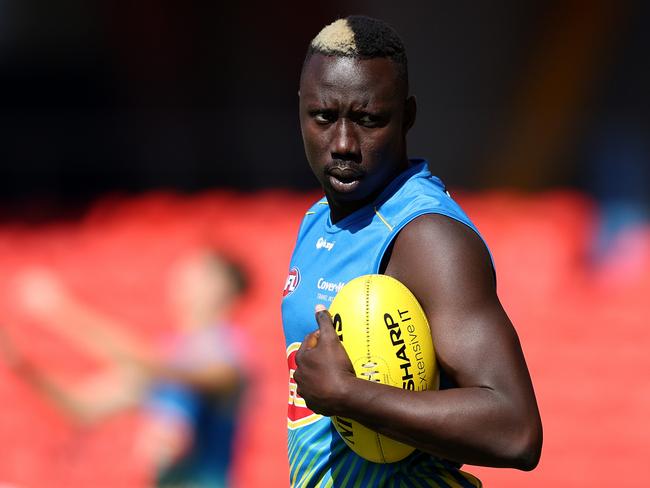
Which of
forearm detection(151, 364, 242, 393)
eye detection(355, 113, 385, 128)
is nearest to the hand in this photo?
eye detection(355, 113, 385, 128)

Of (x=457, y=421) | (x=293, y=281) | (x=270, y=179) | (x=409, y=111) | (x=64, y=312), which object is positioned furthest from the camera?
(x=270, y=179)

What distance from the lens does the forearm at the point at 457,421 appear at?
1817mm

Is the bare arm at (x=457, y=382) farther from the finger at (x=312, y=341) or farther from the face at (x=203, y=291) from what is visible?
the face at (x=203, y=291)

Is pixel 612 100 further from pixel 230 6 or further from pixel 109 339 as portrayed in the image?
pixel 109 339

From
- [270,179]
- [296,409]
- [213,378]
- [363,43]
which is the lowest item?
[213,378]

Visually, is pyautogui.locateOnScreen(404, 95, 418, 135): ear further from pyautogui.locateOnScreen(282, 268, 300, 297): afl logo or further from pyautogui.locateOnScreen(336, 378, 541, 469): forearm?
pyautogui.locateOnScreen(336, 378, 541, 469): forearm

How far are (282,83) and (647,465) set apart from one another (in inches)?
156

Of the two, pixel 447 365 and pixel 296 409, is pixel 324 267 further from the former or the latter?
pixel 447 365

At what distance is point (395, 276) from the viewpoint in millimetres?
2033

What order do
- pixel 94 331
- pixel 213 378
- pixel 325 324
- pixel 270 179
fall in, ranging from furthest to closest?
pixel 270 179, pixel 94 331, pixel 213 378, pixel 325 324

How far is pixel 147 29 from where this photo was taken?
8211 millimetres

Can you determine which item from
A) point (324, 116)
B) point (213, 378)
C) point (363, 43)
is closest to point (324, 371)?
point (324, 116)

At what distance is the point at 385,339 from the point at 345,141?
17.1 inches

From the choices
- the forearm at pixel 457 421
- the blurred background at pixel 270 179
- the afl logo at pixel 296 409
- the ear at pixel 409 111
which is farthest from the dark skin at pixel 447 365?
the blurred background at pixel 270 179
